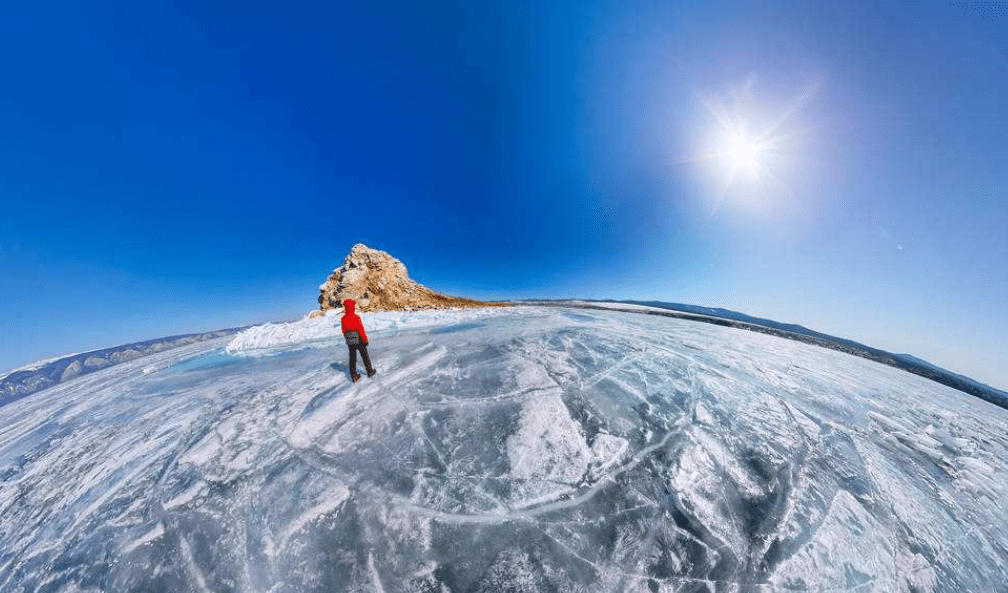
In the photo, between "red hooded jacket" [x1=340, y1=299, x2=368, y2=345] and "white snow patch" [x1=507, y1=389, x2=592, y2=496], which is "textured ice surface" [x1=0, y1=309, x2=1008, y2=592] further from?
"red hooded jacket" [x1=340, y1=299, x2=368, y2=345]

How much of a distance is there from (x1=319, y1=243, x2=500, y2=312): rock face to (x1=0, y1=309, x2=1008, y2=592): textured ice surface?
13443 mm

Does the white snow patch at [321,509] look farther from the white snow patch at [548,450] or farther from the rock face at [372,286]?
the rock face at [372,286]

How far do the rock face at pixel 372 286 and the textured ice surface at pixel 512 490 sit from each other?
13443 mm

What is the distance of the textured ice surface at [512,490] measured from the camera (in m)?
2.20

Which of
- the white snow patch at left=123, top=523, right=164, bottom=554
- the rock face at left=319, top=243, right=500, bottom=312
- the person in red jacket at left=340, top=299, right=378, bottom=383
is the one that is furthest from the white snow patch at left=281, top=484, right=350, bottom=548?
the rock face at left=319, top=243, right=500, bottom=312

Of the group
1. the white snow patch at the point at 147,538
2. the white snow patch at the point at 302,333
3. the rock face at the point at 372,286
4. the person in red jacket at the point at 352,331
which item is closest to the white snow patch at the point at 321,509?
the white snow patch at the point at 147,538

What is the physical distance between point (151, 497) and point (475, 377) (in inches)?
159

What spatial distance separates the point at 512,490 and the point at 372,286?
1925 cm

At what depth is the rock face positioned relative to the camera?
18.5m

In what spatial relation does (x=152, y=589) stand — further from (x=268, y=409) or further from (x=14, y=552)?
(x=268, y=409)

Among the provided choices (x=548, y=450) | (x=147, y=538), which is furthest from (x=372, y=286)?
(x=548, y=450)

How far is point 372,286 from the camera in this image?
1920 cm

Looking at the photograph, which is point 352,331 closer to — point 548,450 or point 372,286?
point 548,450

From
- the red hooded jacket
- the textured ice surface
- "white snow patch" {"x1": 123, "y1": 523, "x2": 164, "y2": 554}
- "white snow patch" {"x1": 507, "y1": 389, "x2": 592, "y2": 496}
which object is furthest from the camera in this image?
the red hooded jacket
